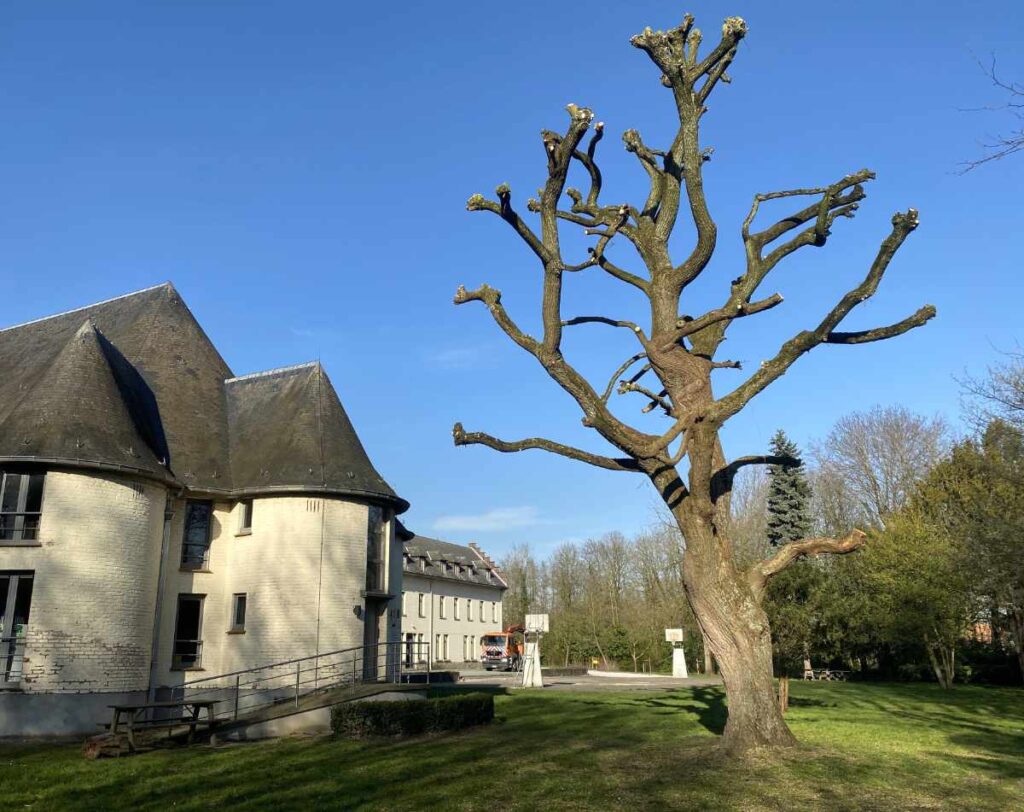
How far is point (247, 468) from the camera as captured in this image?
22.8 m

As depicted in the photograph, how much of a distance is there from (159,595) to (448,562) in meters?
37.2

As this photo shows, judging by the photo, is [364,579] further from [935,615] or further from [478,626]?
[478,626]

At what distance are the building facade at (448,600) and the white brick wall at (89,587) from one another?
101ft

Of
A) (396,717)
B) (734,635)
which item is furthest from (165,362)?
(734,635)

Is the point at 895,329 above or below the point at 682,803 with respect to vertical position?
above

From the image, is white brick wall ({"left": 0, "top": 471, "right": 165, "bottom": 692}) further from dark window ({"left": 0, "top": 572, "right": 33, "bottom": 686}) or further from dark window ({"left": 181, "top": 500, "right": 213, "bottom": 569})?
dark window ({"left": 181, "top": 500, "right": 213, "bottom": 569})

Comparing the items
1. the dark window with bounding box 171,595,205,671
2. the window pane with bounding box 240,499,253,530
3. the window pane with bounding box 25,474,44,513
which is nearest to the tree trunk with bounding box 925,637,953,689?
the window pane with bounding box 240,499,253,530

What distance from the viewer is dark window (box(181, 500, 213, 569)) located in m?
22.0

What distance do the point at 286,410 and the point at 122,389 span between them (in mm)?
4483

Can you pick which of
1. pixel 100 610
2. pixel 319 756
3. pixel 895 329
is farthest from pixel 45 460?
pixel 895 329

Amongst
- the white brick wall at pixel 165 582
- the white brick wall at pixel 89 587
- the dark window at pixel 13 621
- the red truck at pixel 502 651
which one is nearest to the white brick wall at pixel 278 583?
the white brick wall at pixel 165 582

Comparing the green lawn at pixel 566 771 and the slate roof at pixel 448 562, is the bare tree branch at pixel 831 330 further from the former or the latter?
the slate roof at pixel 448 562

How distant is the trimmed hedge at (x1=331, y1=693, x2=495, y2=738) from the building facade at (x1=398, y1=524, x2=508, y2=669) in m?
33.0

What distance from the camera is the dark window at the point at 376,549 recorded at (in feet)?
74.0
